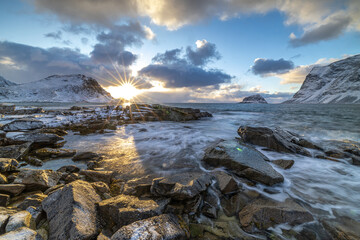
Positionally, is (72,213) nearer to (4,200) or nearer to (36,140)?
(4,200)

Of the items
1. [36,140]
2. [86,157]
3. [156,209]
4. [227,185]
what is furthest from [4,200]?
[227,185]

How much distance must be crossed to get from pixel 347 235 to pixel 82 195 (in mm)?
5539

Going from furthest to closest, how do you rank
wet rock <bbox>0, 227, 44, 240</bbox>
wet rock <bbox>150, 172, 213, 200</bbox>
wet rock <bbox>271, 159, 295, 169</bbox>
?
wet rock <bbox>271, 159, 295, 169</bbox>
wet rock <bbox>150, 172, 213, 200</bbox>
wet rock <bbox>0, 227, 44, 240</bbox>

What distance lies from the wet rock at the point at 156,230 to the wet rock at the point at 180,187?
57cm

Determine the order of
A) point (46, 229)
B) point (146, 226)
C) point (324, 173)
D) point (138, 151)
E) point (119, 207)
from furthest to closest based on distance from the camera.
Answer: point (138, 151), point (324, 173), point (119, 207), point (46, 229), point (146, 226)

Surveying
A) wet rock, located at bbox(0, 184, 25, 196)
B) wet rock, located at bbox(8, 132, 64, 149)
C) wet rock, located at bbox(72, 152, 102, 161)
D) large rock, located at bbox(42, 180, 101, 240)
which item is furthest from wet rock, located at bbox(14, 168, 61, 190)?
wet rock, located at bbox(8, 132, 64, 149)

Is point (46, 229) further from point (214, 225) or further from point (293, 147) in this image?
point (293, 147)

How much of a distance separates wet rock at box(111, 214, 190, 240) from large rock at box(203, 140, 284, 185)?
3102mm

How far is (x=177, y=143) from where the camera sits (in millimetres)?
9445

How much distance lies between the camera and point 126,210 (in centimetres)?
279

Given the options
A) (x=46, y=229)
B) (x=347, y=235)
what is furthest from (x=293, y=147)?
(x=46, y=229)

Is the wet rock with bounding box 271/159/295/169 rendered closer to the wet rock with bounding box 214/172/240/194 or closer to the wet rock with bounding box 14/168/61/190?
the wet rock with bounding box 214/172/240/194

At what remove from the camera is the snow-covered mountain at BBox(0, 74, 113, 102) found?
119438 mm

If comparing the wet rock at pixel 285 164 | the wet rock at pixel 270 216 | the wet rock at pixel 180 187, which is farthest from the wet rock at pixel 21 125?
the wet rock at pixel 285 164
